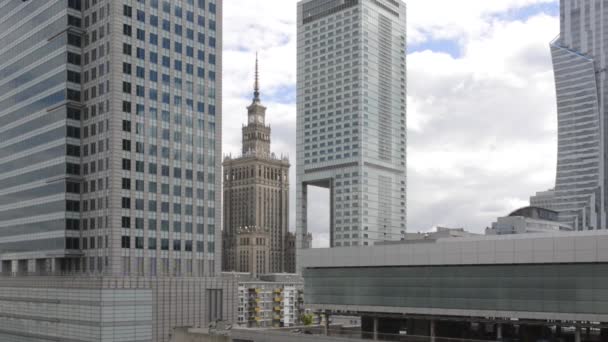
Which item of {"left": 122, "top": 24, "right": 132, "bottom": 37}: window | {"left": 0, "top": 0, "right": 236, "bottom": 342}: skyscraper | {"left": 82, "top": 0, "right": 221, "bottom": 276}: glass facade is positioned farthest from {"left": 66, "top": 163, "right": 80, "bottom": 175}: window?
{"left": 122, "top": 24, "right": 132, "bottom": 37}: window

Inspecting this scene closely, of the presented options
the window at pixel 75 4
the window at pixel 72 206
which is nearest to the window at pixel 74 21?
the window at pixel 75 4

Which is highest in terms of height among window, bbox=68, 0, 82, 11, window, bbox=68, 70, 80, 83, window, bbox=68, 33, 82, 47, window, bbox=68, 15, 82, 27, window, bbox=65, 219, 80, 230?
window, bbox=68, 0, 82, 11

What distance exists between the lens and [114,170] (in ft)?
433

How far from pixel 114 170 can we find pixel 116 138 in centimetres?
582

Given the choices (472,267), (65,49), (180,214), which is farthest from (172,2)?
(472,267)

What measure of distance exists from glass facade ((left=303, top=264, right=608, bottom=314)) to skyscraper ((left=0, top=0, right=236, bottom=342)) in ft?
155

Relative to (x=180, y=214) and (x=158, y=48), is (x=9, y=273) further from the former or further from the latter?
(x=158, y=48)

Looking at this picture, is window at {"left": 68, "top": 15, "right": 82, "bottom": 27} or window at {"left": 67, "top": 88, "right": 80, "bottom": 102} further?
window at {"left": 68, "top": 15, "right": 82, "bottom": 27}

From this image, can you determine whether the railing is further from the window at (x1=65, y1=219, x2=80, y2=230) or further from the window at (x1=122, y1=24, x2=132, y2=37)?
the window at (x1=122, y1=24, x2=132, y2=37)

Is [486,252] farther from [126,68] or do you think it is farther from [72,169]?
[72,169]

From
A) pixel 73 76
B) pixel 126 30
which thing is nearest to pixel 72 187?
pixel 73 76

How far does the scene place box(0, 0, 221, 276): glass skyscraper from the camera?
134 metres

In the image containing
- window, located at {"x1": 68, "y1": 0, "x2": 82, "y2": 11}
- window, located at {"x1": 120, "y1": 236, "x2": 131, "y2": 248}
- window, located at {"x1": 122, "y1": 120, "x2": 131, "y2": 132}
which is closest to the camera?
window, located at {"x1": 120, "y1": 236, "x2": 131, "y2": 248}

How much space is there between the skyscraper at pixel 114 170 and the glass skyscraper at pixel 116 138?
10.4 inches
